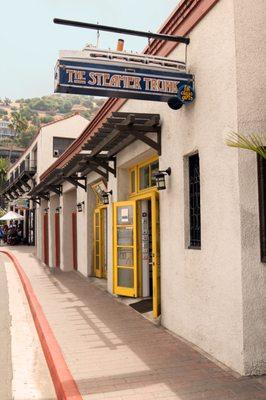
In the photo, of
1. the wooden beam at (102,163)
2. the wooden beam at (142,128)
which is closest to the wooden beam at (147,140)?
the wooden beam at (142,128)

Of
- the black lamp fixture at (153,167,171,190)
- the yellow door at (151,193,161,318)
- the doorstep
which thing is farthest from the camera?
the doorstep

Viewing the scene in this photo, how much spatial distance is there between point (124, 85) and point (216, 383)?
3.98 m

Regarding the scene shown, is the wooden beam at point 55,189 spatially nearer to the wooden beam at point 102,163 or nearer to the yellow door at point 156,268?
the wooden beam at point 102,163

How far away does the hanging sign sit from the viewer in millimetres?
5594

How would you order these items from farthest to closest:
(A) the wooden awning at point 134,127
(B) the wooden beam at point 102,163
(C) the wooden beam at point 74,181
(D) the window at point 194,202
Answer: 1. (C) the wooden beam at point 74,181
2. (B) the wooden beam at point 102,163
3. (A) the wooden awning at point 134,127
4. (D) the window at point 194,202

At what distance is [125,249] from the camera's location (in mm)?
9797

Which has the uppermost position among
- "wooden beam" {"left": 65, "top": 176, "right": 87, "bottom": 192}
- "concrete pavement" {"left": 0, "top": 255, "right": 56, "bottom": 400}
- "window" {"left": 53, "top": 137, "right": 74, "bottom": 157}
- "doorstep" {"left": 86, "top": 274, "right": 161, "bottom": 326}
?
"window" {"left": 53, "top": 137, "right": 74, "bottom": 157}

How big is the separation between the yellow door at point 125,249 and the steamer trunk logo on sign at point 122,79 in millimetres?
3610

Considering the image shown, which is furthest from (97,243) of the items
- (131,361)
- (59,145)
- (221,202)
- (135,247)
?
(59,145)

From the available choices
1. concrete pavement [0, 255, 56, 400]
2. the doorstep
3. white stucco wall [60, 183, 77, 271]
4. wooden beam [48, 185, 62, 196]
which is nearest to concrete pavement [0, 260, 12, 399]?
concrete pavement [0, 255, 56, 400]

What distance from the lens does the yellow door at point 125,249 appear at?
9.44 meters

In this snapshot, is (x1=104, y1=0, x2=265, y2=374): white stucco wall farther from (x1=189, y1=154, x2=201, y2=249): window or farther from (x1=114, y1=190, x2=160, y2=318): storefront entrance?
(x1=114, y1=190, x2=160, y2=318): storefront entrance

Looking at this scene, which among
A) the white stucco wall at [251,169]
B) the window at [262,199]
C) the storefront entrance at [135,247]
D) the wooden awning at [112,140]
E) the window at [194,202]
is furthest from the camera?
the storefront entrance at [135,247]

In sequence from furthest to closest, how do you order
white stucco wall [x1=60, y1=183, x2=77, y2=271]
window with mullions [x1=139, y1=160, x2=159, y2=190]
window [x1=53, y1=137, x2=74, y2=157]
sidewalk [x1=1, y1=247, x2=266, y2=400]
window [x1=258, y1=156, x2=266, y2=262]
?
window [x1=53, y1=137, x2=74, y2=157], white stucco wall [x1=60, y1=183, x2=77, y2=271], window with mullions [x1=139, y1=160, x2=159, y2=190], window [x1=258, y1=156, x2=266, y2=262], sidewalk [x1=1, y1=247, x2=266, y2=400]
